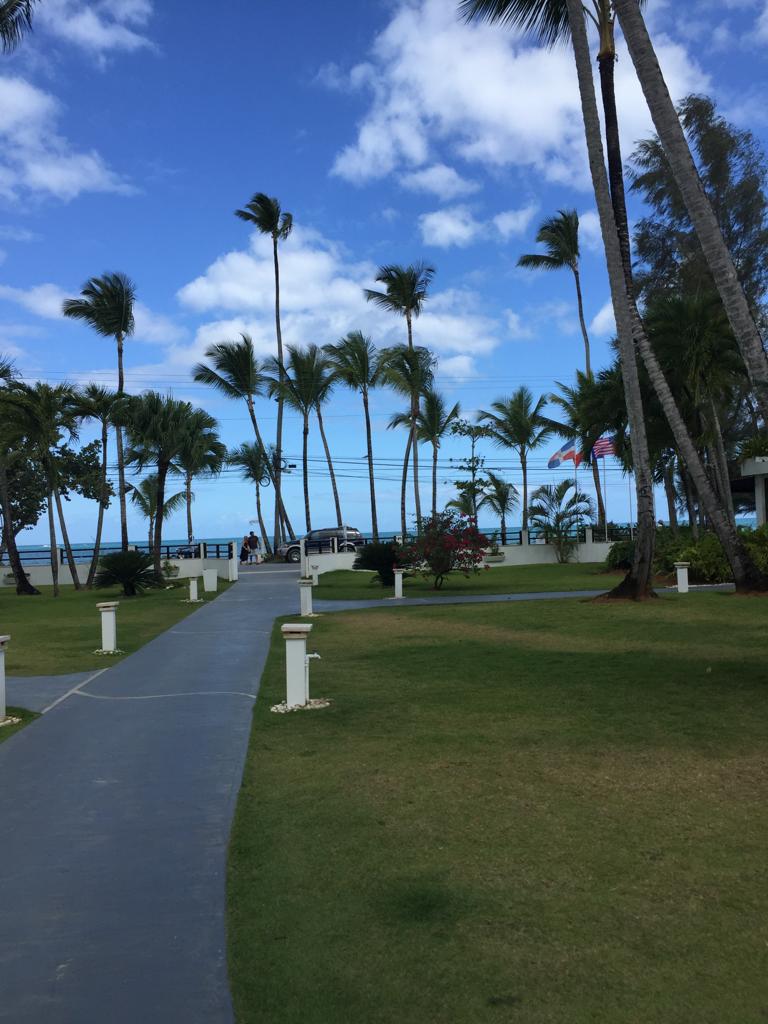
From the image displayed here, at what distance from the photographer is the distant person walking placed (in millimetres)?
44156

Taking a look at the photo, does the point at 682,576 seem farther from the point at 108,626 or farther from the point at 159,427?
the point at 159,427

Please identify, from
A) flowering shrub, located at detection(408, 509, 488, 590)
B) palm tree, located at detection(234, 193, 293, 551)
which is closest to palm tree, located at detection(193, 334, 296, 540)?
palm tree, located at detection(234, 193, 293, 551)

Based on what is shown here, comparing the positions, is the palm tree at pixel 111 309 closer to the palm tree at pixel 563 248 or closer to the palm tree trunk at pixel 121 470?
the palm tree trunk at pixel 121 470

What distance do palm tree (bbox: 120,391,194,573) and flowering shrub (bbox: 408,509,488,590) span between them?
1205 centimetres

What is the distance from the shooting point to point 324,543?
4316cm

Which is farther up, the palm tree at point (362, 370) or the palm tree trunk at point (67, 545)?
the palm tree at point (362, 370)

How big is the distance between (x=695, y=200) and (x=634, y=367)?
899 centimetres

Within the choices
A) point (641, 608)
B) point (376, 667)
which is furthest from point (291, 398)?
point (376, 667)

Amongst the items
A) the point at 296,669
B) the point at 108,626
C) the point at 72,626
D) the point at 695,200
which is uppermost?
the point at 695,200

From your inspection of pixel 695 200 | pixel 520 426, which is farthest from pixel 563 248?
pixel 695 200

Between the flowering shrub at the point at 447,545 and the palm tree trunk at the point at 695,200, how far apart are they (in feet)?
50.7

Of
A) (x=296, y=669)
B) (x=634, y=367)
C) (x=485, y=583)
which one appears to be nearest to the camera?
(x=296, y=669)

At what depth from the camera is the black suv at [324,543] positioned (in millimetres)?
42781

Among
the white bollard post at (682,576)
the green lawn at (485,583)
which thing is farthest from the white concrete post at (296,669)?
the white bollard post at (682,576)
